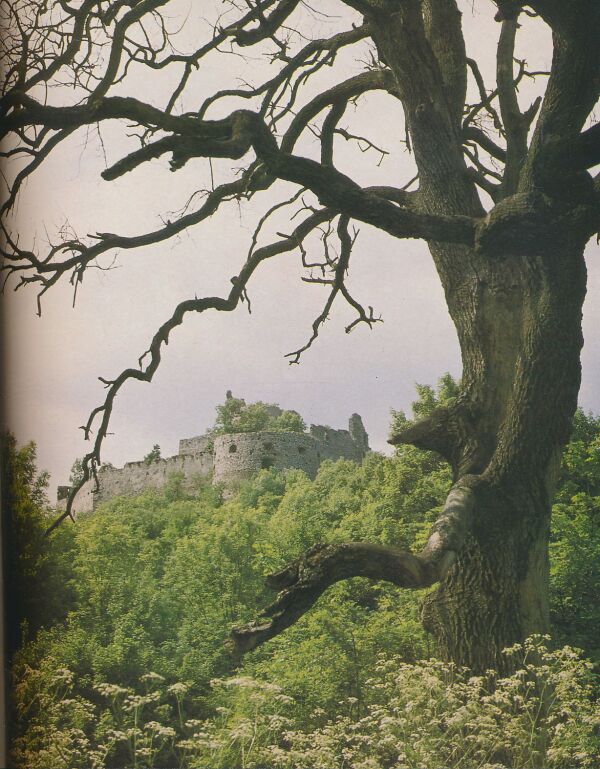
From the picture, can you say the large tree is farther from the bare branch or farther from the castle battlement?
the castle battlement

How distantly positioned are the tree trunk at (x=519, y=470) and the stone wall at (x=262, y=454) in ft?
24.3

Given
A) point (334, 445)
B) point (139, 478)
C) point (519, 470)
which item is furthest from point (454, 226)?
point (334, 445)

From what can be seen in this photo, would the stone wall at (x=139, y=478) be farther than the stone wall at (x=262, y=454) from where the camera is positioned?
No

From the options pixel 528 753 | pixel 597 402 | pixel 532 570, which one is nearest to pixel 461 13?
pixel 597 402

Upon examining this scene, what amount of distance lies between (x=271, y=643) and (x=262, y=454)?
3587 millimetres

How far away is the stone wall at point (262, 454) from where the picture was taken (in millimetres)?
11125

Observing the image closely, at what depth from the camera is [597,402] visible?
4625 mm

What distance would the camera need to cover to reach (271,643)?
27.5 ft

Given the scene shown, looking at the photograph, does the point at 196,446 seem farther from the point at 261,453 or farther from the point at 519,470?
the point at 519,470

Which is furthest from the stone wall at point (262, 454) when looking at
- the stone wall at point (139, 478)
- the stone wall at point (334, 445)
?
the stone wall at point (139, 478)

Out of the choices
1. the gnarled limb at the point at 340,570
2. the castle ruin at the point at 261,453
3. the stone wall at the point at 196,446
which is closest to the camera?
the gnarled limb at the point at 340,570

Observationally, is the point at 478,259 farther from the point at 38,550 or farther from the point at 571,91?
the point at 38,550

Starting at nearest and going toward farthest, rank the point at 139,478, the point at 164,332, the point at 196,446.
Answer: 1. the point at 164,332
2. the point at 139,478
3. the point at 196,446

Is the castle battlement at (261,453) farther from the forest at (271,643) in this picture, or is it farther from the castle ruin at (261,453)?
the forest at (271,643)
